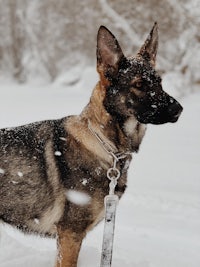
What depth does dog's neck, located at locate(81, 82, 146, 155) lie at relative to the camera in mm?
3104

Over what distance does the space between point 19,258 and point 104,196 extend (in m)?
1.25

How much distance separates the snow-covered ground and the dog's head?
57.7 inches

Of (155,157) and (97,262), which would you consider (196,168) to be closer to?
(155,157)

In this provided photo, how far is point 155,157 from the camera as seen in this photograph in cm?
809

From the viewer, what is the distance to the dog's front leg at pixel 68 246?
3094mm

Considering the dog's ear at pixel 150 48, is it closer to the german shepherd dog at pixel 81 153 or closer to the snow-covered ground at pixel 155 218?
the german shepherd dog at pixel 81 153

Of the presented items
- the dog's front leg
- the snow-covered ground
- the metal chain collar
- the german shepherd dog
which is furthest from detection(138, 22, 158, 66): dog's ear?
the snow-covered ground

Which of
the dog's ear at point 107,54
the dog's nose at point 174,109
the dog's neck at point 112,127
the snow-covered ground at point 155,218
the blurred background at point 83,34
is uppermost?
the blurred background at point 83,34

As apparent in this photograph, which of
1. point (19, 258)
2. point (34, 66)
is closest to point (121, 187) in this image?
point (19, 258)

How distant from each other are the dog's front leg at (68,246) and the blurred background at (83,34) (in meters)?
8.15

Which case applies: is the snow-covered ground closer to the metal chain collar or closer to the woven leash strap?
the woven leash strap

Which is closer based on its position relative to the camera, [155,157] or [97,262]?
[97,262]

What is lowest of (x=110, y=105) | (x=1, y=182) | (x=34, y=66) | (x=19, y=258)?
(x=19, y=258)

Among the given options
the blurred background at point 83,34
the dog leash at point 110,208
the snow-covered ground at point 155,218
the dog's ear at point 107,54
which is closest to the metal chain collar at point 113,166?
the dog leash at point 110,208
